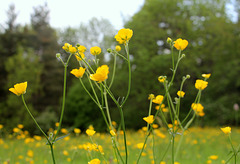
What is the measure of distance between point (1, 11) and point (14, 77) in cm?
411

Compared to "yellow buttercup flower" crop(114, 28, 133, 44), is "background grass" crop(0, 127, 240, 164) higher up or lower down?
lower down

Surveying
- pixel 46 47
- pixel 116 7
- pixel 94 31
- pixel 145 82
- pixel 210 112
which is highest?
pixel 116 7

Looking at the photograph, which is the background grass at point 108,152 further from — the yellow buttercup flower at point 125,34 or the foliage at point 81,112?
the foliage at point 81,112

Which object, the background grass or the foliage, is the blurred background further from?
the background grass

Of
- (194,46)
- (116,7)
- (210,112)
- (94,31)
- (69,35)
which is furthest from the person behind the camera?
(69,35)

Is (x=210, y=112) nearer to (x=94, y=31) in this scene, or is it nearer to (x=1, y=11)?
(x=94, y=31)

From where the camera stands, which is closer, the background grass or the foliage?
the background grass

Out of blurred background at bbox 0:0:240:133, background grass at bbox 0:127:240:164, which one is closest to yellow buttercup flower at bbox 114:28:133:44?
background grass at bbox 0:127:240:164

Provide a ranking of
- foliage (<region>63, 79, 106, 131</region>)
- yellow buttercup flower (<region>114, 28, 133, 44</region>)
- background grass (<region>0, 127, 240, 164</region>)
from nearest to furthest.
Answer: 1. yellow buttercup flower (<region>114, 28, 133, 44</region>)
2. background grass (<region>0, 127, 240, 164</region>)
3. foliage (<region>63, 79, 106, 131</region>)

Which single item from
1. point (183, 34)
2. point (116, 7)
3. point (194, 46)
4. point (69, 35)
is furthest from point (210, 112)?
point (69, 35)

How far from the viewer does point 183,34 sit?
9164mm

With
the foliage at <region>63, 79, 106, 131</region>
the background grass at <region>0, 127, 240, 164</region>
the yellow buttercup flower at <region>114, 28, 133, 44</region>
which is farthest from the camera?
the foliage at <region>63, 79, 106, 131</region>

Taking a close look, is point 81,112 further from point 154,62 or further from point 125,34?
point 125,34

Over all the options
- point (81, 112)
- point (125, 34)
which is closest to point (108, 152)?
point (125, 34)
